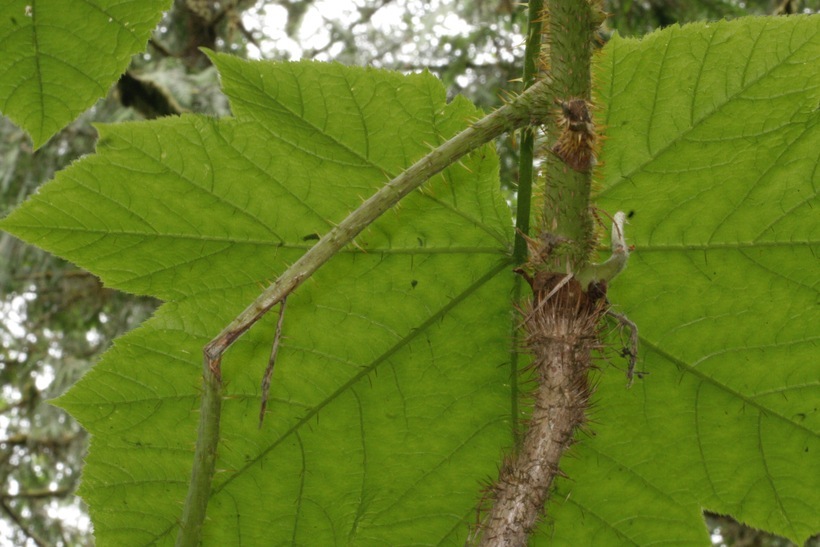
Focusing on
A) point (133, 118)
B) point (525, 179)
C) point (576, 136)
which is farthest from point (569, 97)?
point (133, 118)

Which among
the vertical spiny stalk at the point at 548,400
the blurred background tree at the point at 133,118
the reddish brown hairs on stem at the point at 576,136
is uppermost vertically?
the blurred background tree at the point at 133,118

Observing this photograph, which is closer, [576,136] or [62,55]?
[576,136]

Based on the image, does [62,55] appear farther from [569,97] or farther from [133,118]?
[133,118]

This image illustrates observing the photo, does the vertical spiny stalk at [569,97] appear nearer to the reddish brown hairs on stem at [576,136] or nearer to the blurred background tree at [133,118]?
the reddish brown hairs on stem at [576,136]

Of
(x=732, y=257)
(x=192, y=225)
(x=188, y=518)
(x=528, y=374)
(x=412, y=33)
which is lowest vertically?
(x=188, y=518)

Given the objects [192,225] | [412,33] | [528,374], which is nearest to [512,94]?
[528,374]

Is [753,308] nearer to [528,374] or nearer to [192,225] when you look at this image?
[528,374]

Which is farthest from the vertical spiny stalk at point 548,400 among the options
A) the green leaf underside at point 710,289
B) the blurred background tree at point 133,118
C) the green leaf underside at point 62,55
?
the blurred background tree at point 133,118
